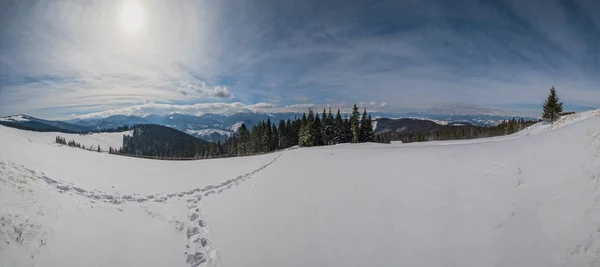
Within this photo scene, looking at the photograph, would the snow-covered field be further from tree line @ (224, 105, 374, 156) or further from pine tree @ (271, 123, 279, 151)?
pine tree @ (271, 123, 279, 151)

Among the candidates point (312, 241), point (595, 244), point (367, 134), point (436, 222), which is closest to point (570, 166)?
point (595, 244)

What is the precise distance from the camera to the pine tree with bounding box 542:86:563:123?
60.7m

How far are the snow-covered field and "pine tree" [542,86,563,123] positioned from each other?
2803 inches

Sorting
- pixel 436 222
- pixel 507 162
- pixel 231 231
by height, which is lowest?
pixel 231 231

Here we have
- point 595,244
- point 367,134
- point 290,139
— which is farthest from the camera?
point 290,139

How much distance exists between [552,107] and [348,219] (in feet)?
271

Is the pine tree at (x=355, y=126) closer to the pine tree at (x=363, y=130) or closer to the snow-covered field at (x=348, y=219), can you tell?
the pine tree at (x=363, y=130)

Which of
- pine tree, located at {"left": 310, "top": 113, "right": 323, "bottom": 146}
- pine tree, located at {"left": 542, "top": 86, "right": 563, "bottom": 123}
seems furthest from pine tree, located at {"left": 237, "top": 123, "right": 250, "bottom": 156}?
pine tree, located at {"left": 542, "top": 86, "right": 563, "bottom": 123}

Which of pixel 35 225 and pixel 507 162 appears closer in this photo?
pixel 35 225

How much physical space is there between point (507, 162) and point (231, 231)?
12.3 m

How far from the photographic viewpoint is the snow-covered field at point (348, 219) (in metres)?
6.37

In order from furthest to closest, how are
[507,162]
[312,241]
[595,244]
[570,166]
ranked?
1. [507,162]
2. [570,166]
3. [312,241]
4. [595,244]

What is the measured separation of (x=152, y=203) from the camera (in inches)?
458

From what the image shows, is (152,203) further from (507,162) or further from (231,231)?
(507,162)
